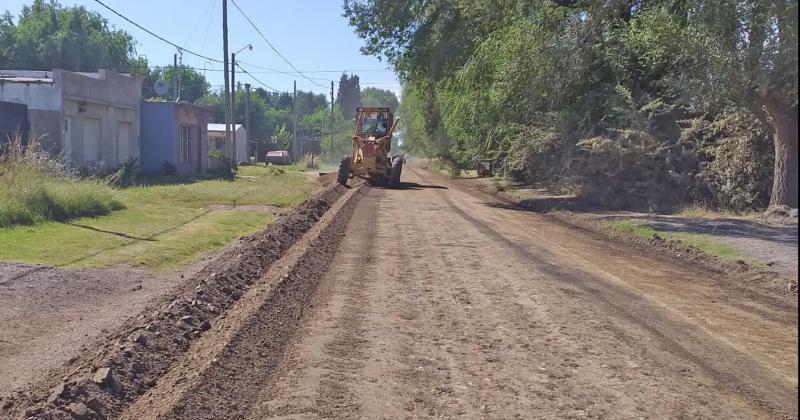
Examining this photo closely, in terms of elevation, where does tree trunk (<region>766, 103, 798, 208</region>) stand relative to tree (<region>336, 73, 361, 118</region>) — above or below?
below

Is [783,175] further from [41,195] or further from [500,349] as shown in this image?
[41,195]

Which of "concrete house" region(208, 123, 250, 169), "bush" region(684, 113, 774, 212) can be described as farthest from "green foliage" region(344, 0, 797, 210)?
"concrete house" region(208, 123, 250, 169)

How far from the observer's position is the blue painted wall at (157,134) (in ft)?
133

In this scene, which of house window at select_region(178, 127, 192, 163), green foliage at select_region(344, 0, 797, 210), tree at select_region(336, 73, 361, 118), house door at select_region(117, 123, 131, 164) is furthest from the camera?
tree at select_region(336, 73, 361, 118)

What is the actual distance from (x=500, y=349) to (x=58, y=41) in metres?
77.6

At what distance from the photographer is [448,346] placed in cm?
820

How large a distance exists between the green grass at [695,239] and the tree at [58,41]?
6683 cm

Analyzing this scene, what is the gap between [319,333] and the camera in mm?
8727

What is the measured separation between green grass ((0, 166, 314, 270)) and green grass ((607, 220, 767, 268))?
905 cm

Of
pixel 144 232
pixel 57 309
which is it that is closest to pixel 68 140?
pixel 144 232

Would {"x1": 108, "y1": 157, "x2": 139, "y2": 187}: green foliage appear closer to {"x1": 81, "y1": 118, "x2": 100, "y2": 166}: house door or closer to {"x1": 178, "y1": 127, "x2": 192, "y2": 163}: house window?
{"x1": 81, "y1": 118, "x2": 100, "y2": 166}: house door

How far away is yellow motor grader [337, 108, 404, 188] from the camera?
36.7 m

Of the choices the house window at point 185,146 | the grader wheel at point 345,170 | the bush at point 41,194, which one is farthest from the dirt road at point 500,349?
the house window at point 185,146

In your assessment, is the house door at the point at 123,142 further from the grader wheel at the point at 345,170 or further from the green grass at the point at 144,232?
the grader wheel at the point at 345,170
